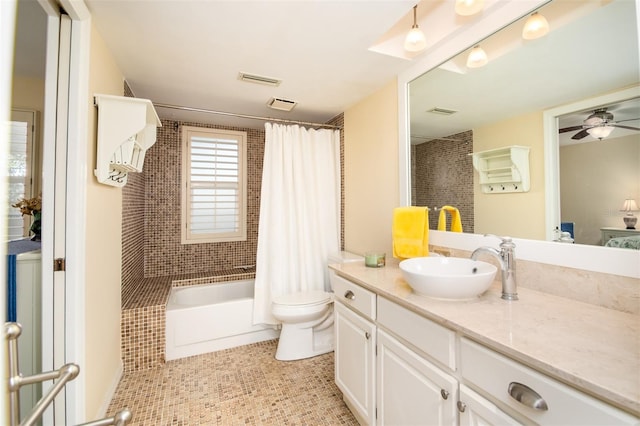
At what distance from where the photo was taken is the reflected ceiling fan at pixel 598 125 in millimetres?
1072

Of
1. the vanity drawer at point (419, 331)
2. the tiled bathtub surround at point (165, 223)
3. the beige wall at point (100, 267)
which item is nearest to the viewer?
the vanity drawer at point (419, 331)

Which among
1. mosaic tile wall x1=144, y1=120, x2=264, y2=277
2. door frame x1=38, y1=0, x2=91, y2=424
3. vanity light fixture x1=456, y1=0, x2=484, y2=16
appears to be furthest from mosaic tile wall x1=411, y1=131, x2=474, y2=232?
mosaic tile wall x1=144, y1=120, x2=264, y2=277

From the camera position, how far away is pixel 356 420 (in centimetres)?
160

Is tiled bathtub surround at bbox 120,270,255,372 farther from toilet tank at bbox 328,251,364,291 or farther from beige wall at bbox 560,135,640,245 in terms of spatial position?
beige wall at bbox 560,135,640,245

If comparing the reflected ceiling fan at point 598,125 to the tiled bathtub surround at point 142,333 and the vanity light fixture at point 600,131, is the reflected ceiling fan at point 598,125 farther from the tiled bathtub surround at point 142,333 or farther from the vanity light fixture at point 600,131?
the tiled bathtub surround at point 142,333

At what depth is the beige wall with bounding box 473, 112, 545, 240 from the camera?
4.24 ft

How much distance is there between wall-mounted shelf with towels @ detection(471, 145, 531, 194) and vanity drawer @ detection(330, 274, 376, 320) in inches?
34.4

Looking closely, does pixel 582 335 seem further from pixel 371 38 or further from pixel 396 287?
pixel 371 38

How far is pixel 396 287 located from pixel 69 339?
1.54 m

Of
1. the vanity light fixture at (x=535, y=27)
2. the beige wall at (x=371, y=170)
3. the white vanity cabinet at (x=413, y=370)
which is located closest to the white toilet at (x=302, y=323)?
the beige wall at (x=371, y=170)

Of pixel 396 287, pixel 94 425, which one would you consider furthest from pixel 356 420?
pixel 94 425

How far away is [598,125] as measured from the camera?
3.63ft

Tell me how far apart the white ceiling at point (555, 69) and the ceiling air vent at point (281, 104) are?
1387 mm

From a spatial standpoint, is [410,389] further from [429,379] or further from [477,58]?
[477,58]
